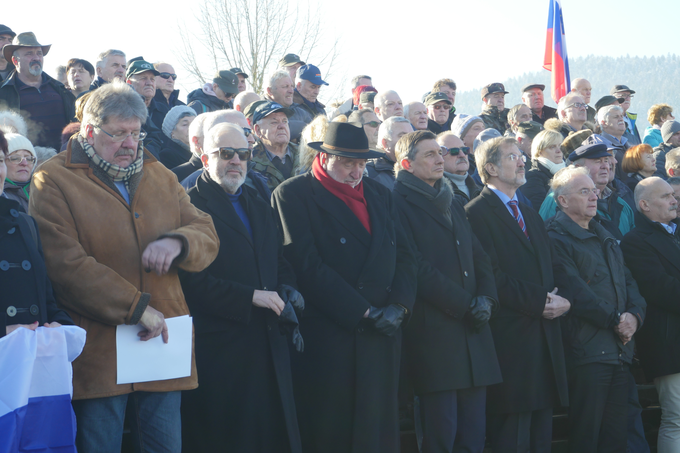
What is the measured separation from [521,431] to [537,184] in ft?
9.16

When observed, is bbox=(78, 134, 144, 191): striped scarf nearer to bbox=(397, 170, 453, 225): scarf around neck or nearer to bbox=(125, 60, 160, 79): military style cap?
bbox=(397, 170, 453, 225): scarf around neck

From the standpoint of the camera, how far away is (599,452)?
5152 mm

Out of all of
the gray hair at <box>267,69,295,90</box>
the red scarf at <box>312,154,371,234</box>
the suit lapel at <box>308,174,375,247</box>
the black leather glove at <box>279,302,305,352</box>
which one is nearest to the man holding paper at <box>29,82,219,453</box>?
the black leather glove at <box>279,302,305,352</box>

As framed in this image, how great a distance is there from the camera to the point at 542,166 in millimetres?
6816

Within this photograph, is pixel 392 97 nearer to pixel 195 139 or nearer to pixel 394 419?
pixel 195 139

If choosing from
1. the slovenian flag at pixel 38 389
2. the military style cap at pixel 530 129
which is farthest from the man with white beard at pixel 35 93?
the military style cap at pixel 530 129

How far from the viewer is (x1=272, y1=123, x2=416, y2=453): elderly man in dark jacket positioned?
4.03m

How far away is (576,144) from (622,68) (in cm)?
11194

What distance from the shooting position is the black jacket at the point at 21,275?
2.74 metres

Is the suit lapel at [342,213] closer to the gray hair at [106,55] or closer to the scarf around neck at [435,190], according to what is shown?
the scarf around neck at [435,190]

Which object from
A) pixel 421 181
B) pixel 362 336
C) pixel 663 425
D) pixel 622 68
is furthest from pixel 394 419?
pixel 622 68

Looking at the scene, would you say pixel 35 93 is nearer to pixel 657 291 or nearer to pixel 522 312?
pixel 522 312

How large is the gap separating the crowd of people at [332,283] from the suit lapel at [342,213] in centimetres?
1

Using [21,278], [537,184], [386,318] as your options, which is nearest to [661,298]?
[537,184]
